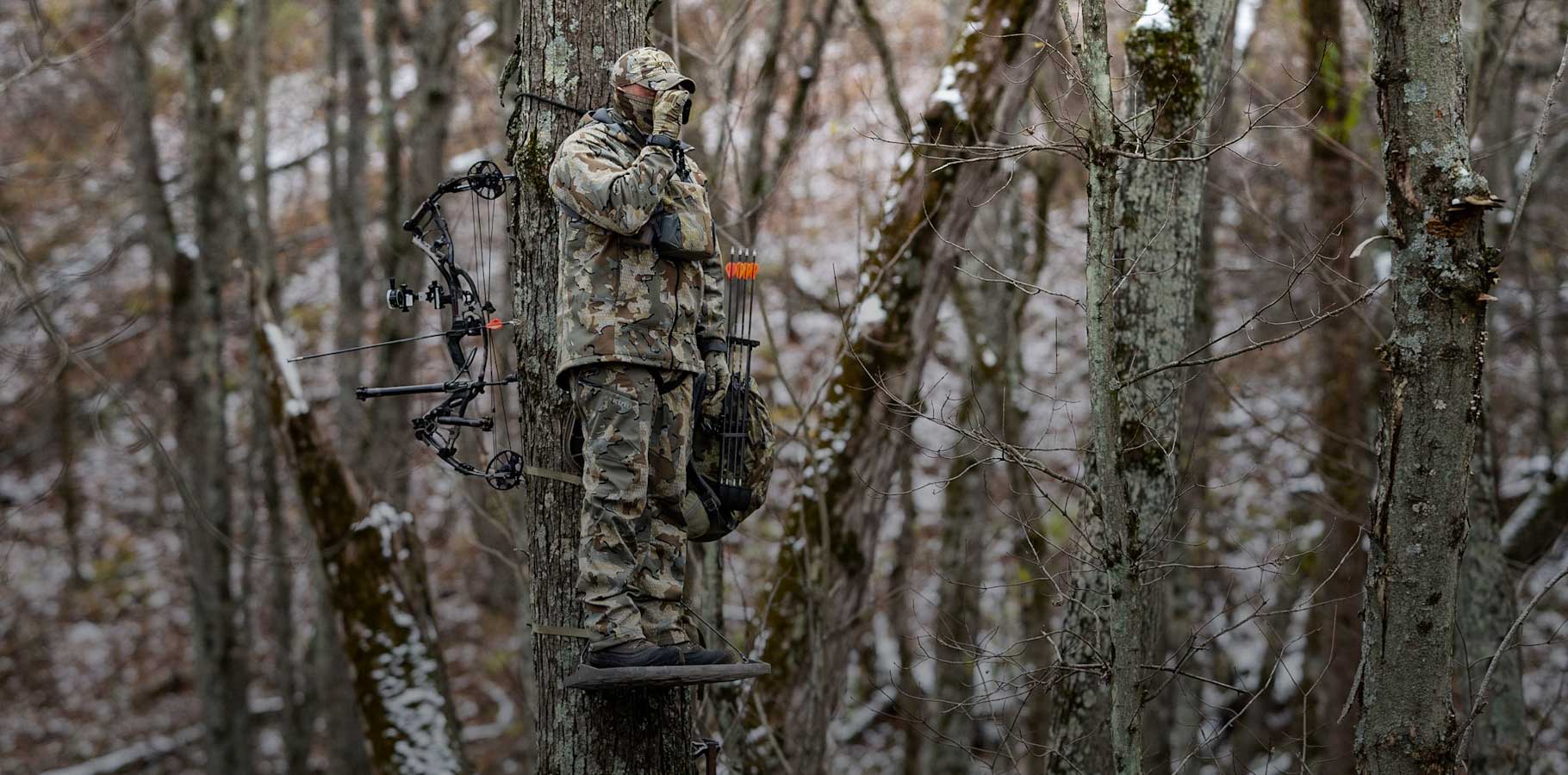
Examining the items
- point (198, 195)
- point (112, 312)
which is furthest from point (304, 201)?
point (198, 195)

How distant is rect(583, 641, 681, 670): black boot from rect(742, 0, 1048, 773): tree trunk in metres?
2.39

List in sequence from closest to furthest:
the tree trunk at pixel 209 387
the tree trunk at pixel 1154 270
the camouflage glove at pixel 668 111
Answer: the camouflage glove at pixel 668 111
the tree trunk at pixel 1154 270
the tree trunk at pixel 209 387

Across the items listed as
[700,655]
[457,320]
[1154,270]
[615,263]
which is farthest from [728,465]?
[1154,270]

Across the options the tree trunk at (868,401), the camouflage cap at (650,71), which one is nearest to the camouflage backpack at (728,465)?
the camouflage cap at (650,71)

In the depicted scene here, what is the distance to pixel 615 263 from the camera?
382cm

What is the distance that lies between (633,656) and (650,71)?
181cm

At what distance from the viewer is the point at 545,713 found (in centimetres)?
394

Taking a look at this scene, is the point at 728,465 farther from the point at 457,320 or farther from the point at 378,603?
the point at 378,603

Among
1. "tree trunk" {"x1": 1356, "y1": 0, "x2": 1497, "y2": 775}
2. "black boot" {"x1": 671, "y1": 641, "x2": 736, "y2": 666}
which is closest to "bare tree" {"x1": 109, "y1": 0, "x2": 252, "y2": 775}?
"black boot" {"x1": 671, "y1": 641, "x2": 736, "y2": 666}

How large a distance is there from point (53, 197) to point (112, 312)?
15.1 ft

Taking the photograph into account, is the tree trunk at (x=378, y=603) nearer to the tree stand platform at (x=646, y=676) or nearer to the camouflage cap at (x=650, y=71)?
the tree stand platform at (x=646, y=676)

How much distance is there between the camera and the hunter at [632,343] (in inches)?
144

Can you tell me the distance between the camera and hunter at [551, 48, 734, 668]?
12.0ft

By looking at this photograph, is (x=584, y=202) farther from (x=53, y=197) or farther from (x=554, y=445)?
(x=53, y=197)
